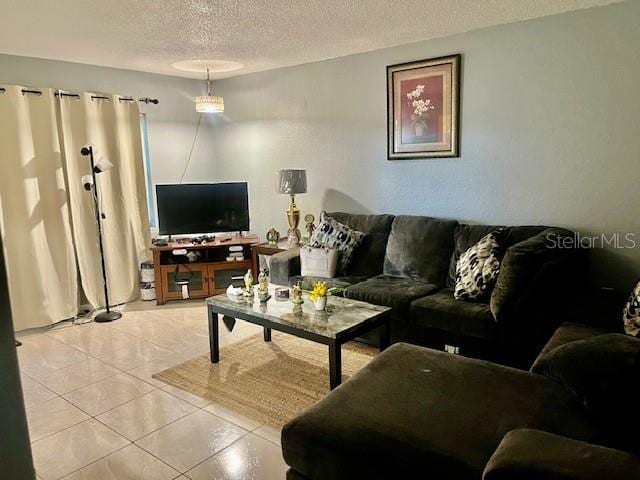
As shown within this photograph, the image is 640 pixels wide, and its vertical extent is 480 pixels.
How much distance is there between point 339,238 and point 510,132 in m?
1.60

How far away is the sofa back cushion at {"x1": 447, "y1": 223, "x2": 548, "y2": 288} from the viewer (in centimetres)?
344

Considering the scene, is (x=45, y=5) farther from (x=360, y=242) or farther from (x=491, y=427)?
(x=491, y=427)

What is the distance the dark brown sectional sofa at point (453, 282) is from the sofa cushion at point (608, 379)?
97cm

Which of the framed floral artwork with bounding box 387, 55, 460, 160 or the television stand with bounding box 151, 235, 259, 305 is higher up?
the framed floral artwork with bounding box 387, 55, 460, 160

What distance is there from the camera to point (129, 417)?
277 centimetres

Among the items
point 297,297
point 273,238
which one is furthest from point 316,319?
point 273,238

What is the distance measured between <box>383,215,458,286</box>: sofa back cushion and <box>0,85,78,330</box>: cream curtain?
117 inches

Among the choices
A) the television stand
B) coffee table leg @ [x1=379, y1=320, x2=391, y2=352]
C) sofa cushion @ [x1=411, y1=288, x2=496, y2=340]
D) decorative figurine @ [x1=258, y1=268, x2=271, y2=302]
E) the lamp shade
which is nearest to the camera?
sofa cushion @ [x1=411, y1=288, x2=496, y2=340]

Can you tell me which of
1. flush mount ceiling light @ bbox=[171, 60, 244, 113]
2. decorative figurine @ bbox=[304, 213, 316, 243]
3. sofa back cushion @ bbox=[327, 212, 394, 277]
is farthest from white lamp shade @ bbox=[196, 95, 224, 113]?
sofa back cushion @ bbox=[327, 212, 394, 277]

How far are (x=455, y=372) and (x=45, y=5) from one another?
303cm

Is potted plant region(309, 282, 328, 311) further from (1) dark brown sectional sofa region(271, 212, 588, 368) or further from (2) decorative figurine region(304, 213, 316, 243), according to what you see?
(2) decorative figurine region(304, 213, 316, 243)

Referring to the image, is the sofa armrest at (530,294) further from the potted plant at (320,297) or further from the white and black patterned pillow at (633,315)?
the potted plant at (320,297)

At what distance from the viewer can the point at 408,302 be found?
3367 mm

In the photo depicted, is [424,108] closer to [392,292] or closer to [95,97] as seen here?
[392,292]
